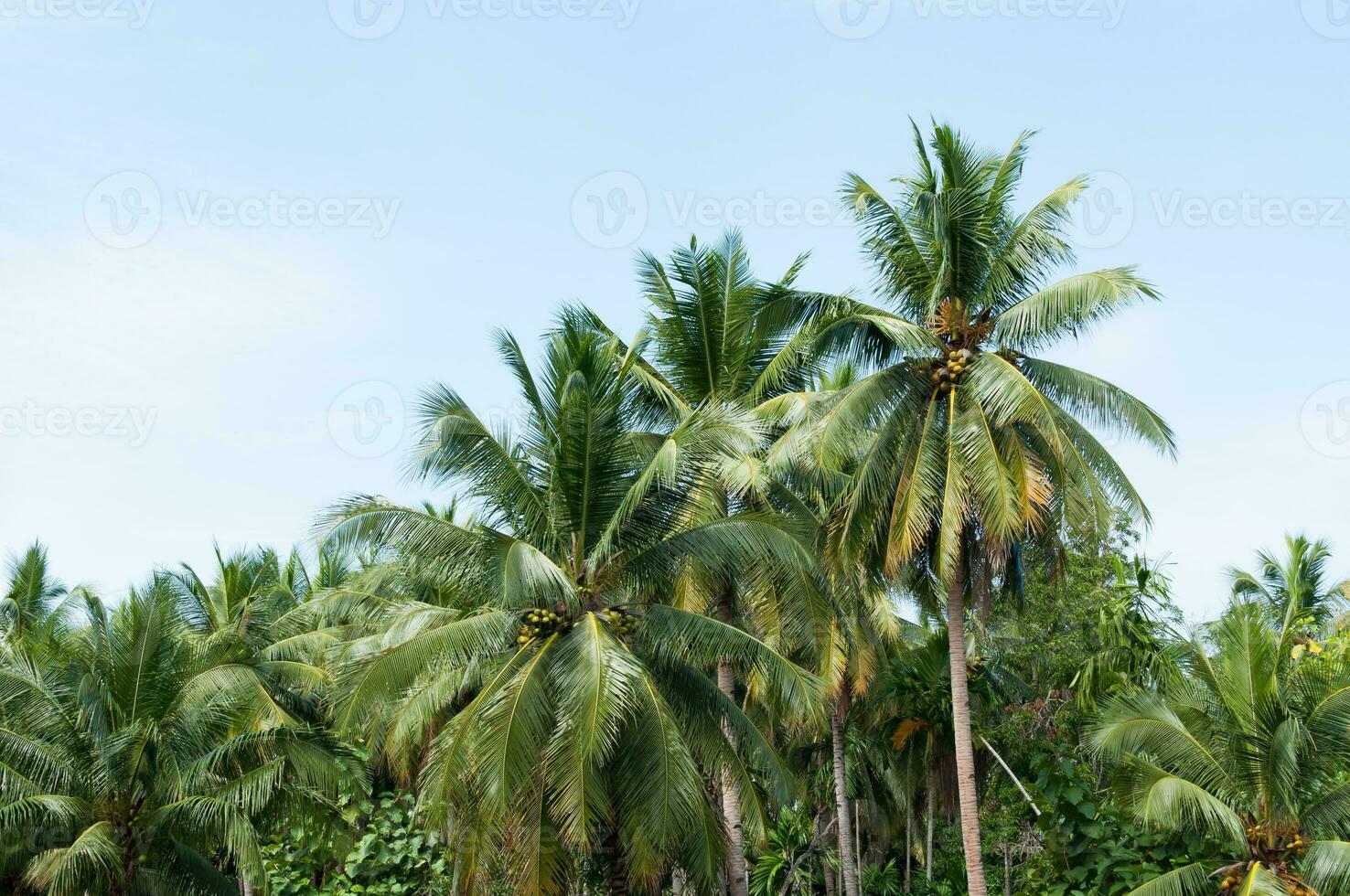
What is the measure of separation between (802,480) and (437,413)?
23.3 ft

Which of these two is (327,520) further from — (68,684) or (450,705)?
(450,705)

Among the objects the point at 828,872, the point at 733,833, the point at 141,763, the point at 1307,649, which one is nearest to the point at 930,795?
the point at 828,872

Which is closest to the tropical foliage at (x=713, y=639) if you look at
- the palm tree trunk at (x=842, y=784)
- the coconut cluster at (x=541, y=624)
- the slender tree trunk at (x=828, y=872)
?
the coconut cluster at (x=541, y=624)

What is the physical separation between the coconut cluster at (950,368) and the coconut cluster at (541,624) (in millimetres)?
6849

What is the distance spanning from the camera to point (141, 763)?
16906 millimetres

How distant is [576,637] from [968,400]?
7.01 meters

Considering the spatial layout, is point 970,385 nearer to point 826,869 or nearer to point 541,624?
point 541,624

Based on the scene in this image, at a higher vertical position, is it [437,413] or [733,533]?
[437,413]

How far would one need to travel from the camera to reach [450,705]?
70.3 feet

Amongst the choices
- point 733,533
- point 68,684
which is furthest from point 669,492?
point 68,684

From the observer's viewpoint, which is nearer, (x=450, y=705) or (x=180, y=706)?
(x=180, y=706)

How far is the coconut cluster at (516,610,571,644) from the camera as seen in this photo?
16.1 metres

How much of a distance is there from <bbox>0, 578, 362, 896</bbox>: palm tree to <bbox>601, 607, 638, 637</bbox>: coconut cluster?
196 inches

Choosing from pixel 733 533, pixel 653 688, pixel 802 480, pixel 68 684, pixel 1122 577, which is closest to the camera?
pixel 653 688
